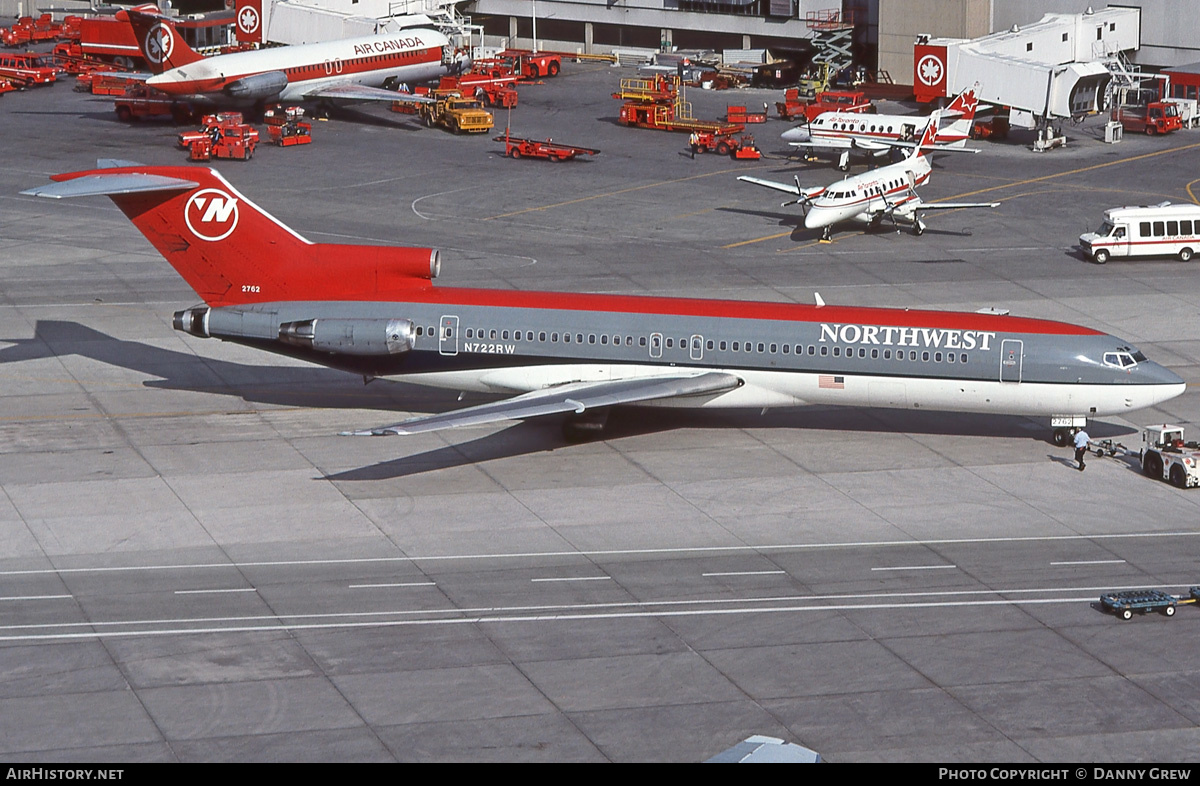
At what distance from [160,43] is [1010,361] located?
61.9 meters

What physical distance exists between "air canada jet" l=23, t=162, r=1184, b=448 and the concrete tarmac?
1864mm

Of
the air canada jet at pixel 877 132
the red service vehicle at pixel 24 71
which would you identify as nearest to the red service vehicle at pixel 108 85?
the red service vehicle at pixel 24 71

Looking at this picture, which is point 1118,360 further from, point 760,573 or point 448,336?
point 448,336

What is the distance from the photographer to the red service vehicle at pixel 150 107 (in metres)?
93.8

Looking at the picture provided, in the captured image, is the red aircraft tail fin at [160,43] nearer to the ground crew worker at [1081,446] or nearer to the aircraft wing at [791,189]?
the aircraft wing at [791,189]

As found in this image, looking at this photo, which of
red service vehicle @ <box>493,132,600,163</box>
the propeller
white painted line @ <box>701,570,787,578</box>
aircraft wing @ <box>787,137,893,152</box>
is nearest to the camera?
white painted line @ <box>701,570,787,578</box>

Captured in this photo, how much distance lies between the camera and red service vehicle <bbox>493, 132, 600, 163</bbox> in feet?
282

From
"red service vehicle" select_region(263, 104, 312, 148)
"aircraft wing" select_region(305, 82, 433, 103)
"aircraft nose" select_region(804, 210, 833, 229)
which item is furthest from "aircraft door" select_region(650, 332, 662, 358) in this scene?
"aircraft wing" select_region(305, 82, 433, 103)

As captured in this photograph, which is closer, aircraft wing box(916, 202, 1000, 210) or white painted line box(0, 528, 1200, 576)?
white painted line box(0, 528, 1200, 576)

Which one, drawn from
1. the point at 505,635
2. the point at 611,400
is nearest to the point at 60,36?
the point at 611,400

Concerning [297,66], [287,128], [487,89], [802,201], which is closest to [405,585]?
[802,201]

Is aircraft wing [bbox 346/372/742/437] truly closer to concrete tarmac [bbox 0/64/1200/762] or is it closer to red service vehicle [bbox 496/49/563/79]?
concrete tarmac [bbox 0/64/1200/762]

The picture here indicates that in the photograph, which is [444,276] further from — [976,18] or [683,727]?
[976,18]
